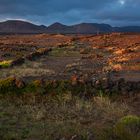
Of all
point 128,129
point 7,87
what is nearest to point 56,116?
point 128,129

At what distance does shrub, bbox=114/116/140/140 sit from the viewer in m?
12.3

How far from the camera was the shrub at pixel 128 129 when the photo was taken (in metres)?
12.3

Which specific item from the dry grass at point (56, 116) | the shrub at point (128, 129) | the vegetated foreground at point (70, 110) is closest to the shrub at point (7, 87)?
the vegetated foreground at point (70, 110)

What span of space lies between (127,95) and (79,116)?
10.1 feet

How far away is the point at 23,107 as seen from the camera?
1697 cm

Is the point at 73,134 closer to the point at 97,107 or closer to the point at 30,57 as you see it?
the point at 97,107

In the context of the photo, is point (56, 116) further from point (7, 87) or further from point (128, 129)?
point (7, 87)

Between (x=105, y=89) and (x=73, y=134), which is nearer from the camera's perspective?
(x=73, y=134)

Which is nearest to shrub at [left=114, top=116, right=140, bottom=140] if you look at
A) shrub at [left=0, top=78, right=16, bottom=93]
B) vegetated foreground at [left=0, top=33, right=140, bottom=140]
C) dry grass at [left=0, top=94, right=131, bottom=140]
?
vegetated foreground at [left=0, top=33, right=140, bottom=140]

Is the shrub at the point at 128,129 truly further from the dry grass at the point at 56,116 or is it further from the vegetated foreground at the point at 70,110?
the dry grass at the point at 56,116

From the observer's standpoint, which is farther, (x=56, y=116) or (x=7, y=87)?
(x=7, y=87)

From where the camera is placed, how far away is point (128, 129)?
A: 1275 centimetres

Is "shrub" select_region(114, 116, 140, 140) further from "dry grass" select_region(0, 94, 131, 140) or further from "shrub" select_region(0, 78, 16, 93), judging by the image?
"shrub" select_region(0, 78, 16, 93)

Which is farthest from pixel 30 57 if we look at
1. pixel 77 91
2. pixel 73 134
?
pixel 73 134
